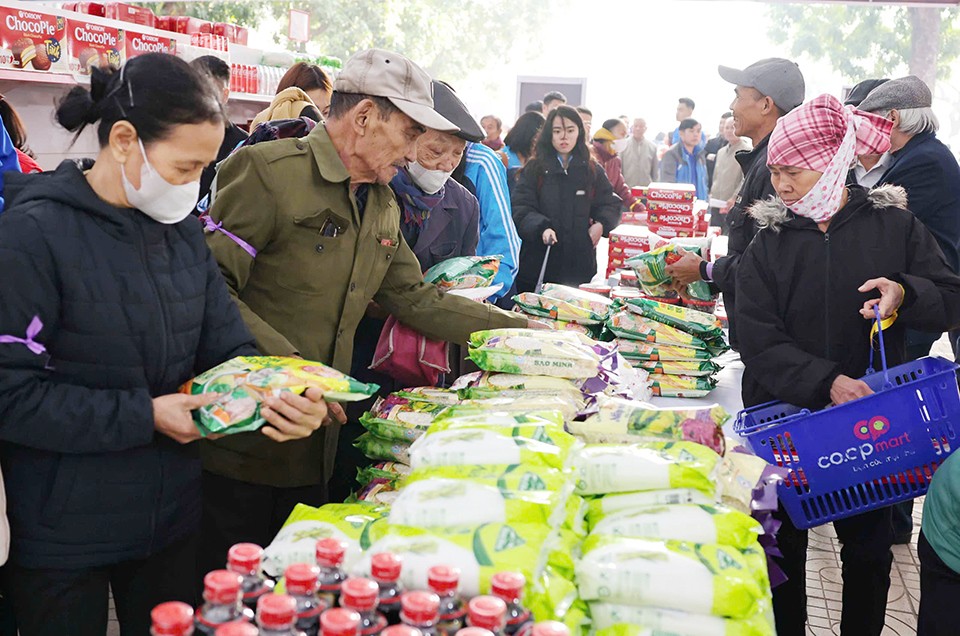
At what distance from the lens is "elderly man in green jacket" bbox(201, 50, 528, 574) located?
2.32 m

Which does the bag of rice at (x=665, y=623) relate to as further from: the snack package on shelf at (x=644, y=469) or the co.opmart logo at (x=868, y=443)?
the co.opmart logo at (x=868, y=443)

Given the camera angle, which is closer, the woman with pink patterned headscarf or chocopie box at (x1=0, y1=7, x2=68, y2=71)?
the woman with pink patterned headscarf

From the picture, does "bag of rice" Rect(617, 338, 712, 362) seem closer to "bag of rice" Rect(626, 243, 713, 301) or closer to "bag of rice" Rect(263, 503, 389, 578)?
"bag of rice" Rect(626, 243, 713, 301)

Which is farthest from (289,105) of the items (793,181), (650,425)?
(650,425)

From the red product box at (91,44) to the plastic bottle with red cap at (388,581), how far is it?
15.4 ft

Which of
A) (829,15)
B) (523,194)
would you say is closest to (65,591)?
(523,194)

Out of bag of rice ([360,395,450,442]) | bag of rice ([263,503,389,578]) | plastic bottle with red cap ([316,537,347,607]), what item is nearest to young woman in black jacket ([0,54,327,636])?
bag of rice ([263,503,389,578])

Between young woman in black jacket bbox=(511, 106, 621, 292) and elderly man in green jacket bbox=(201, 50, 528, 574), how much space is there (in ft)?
11.2

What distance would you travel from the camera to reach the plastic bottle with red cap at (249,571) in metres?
1.33

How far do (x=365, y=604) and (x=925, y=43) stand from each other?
29.5 m

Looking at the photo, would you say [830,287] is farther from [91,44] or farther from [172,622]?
[91,44]

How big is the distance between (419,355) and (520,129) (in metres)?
4.44

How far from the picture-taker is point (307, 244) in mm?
2400

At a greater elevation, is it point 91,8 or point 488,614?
point 91,8
